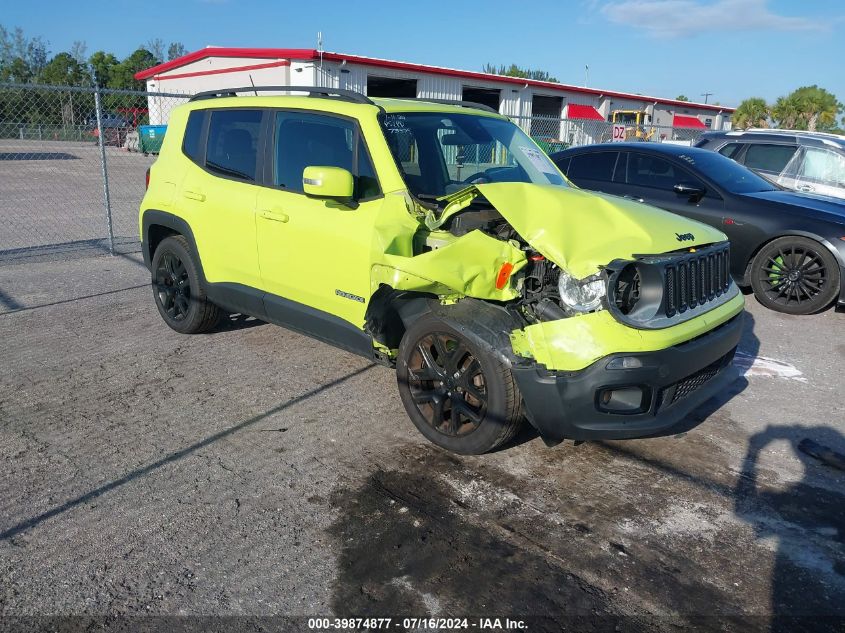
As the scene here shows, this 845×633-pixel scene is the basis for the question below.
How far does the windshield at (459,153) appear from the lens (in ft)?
14.3

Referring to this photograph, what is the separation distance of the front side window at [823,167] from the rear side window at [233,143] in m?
7.97

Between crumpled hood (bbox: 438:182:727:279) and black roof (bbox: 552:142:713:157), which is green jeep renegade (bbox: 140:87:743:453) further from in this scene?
black roof (bbox: 552:142:713:157)

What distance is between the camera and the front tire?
11.8 ft

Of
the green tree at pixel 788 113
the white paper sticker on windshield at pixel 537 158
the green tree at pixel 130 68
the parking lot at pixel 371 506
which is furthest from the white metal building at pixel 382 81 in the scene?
the green tree at pixel 130 68

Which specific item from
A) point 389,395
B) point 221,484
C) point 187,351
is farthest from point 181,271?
point 221,484

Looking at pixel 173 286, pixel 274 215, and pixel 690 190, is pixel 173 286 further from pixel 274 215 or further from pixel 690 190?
pixel 690 190

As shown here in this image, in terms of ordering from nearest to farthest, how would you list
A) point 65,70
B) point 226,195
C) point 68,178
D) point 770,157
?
1. point 226,195
2. point 770,157
3. point 68,178
4. point 65,70

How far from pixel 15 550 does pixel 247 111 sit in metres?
3.30

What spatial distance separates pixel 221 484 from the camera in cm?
362

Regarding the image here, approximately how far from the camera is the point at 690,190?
747cm

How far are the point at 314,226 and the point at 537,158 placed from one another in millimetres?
1888

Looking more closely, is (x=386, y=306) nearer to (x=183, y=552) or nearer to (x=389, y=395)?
(x=389, y=395)

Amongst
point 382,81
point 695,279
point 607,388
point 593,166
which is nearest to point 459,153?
A: point 695,279

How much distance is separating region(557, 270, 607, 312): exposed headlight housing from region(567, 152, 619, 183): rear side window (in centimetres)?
535
